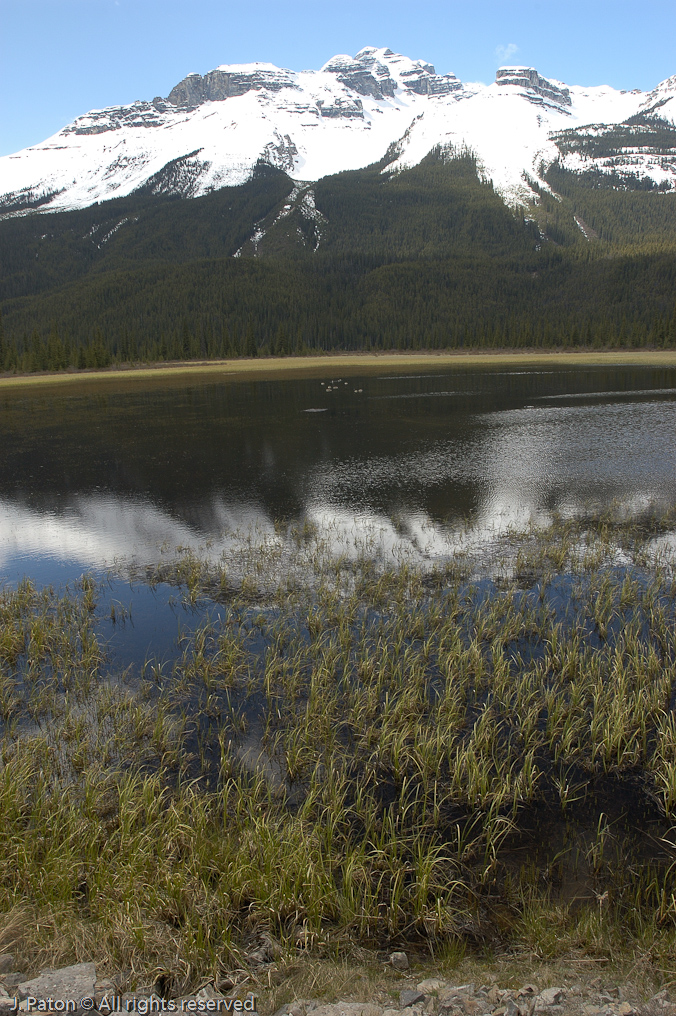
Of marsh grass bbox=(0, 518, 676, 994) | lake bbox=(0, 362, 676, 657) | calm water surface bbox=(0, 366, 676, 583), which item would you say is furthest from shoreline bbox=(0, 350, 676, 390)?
marsh grass bbox=(0, 518, 676, 994)

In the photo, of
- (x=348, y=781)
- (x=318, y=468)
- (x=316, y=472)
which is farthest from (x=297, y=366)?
(x=348, y=781)

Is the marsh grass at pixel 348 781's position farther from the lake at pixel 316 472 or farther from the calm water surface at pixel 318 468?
the calm water surface at pixel 318 468

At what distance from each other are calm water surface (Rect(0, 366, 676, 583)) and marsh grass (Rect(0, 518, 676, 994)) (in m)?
5.63

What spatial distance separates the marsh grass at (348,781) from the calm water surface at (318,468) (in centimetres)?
563

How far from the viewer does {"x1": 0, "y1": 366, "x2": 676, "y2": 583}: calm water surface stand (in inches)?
757

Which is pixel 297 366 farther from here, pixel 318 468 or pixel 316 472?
pixel 316 472

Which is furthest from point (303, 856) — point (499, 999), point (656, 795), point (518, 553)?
point (518, 553)

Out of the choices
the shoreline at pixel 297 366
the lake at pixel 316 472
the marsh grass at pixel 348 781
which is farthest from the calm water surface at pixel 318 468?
the shoreline at pixel 297 366

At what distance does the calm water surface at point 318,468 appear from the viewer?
1923 centimetres

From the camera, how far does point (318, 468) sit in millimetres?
27594

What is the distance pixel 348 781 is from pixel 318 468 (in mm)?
20997

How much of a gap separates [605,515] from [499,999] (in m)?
17.0

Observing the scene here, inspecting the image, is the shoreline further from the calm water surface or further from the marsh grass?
the marsh grass

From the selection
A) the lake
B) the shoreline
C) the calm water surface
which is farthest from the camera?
the shoreline
